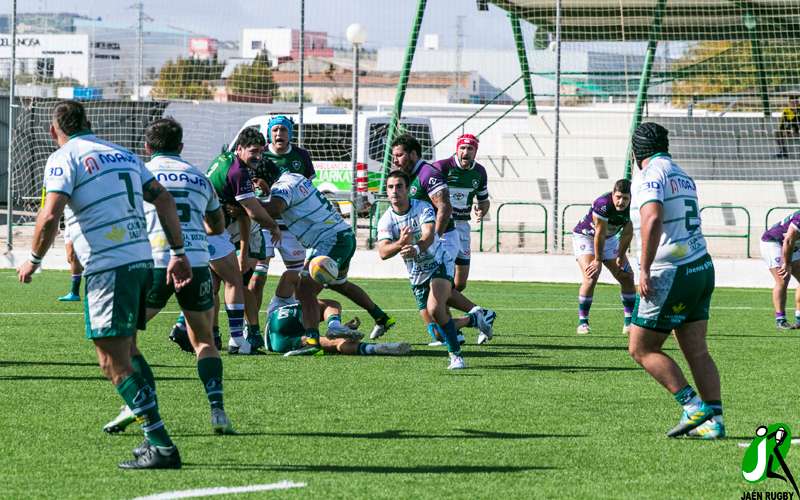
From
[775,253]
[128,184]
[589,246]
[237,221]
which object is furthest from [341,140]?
[128,184]

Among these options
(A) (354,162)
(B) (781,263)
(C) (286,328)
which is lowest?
(C) (286,328)

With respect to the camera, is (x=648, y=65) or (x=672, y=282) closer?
(x=672, y=282)

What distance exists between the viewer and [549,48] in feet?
91.5

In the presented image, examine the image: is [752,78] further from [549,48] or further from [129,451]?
[129,451]

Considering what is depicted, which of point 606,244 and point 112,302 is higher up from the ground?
point 112,302

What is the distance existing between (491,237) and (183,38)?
36.1 meters

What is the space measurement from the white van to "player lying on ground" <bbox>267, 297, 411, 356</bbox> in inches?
610

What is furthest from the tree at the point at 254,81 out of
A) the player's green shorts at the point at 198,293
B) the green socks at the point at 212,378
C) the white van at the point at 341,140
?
the green socks at the point at 212,378

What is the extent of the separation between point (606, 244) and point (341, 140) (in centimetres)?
1491

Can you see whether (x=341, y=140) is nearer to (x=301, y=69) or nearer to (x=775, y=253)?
(x=301, y=69)

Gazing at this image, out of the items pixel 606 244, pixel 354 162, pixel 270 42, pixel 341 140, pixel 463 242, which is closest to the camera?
pixel 463 242

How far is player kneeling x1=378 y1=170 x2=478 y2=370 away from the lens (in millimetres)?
11250

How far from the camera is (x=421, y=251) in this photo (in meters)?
11.3

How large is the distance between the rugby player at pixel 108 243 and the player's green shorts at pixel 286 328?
17.5 feet
